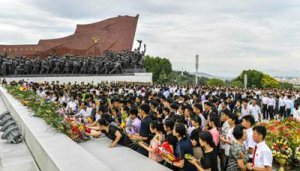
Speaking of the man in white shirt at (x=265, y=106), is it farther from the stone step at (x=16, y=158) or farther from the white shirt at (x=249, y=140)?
the stone step at (x=16, y=158)

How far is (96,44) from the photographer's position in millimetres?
33625

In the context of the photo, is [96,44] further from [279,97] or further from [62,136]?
[62,136]

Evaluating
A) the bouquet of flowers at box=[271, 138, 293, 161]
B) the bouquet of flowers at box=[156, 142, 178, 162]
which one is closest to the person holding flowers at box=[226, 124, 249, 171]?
the bouquet of flowers at box=[156, 142, 178, 162]

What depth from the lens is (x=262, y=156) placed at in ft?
10.6

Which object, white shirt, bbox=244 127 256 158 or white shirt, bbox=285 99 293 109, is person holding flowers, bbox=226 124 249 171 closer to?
white shirt, bbox=244 127 256 158

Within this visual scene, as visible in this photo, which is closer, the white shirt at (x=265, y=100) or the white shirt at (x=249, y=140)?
the white shirt at (x=249, y=140)

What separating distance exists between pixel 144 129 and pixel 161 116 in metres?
1.43

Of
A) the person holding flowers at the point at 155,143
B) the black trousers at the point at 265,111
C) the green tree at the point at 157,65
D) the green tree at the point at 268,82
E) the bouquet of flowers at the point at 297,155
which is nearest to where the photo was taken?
the person holding flowers at the point at 155,143

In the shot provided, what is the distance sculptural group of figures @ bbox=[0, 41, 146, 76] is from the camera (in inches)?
947

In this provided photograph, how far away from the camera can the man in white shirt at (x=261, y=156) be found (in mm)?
3188

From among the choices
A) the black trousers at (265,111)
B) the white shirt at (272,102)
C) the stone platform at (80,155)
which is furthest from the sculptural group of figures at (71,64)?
the stone platform at (80,155)

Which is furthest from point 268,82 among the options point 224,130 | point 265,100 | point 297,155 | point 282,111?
point 224,130

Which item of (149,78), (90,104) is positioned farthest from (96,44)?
(90,104)

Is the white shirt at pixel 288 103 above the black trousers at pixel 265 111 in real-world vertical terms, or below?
above
